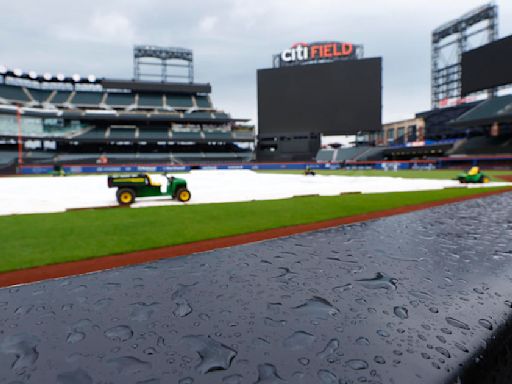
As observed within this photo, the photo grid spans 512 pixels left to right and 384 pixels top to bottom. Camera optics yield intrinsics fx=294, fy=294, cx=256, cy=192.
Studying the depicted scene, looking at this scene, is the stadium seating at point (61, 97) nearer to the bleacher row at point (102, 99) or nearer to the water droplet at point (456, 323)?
the bleacher row at point (102, 99)

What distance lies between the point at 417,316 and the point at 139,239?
4465 mm

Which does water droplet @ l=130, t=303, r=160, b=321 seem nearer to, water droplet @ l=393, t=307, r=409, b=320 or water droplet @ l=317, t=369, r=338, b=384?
water droplet @ l=317, t=369, r=338, b=384

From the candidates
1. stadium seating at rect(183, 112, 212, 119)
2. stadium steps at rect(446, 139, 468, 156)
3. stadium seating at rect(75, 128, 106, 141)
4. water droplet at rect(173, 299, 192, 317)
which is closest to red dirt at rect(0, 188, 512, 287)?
water droplet at rect(173, 299, 192, 317)

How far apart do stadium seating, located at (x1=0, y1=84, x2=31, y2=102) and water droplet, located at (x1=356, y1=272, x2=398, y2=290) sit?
6600 cm

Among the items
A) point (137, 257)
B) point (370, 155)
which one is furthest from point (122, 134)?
point (137, 257)

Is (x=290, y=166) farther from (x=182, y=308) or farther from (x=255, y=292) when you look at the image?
(x=182, y=308)

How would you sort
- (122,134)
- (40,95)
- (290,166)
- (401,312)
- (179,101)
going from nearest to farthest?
(401,312)
(290,166)
(122,134)
(40,95)
(179,101)

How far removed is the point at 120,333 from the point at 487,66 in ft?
182

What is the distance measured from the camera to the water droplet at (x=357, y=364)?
1.86m

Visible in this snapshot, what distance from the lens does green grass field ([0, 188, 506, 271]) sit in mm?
4613

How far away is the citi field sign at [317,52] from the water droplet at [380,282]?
202 ft

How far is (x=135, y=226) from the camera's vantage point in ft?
21.2

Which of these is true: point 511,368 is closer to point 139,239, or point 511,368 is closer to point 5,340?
point 5,340

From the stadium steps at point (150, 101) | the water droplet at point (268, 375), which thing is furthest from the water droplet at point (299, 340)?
the stadium steps at point (150, 101)
